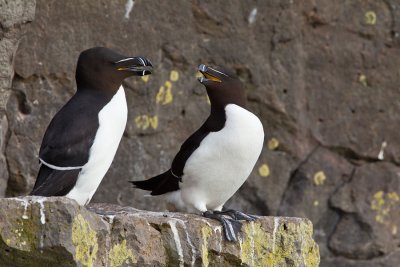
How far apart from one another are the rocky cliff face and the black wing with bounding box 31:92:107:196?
2.60ft

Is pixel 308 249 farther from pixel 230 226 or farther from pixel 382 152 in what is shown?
pixel 382 152

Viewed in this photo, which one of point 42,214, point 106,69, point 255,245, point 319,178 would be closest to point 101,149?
point 106,69

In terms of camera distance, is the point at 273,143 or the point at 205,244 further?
the point at 273,143

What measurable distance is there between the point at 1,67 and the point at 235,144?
114cm

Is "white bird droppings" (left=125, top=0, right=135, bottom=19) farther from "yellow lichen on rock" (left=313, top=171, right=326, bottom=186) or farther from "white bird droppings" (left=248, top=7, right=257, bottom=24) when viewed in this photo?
"yellow lichen on rock" (left=313, top=171, right=326, bottom=186)

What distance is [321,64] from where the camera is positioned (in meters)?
6.52

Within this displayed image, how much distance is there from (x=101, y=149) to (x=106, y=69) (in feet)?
1.27

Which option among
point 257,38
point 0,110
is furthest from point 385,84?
point 0,110

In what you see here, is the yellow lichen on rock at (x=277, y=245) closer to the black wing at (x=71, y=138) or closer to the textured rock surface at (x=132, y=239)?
the textured rock surface at (x=132, y=239)

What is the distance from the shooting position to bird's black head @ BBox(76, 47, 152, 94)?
4742 millimetres

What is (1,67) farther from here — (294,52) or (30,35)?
(294,52)

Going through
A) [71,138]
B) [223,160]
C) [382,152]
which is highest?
[71,138]

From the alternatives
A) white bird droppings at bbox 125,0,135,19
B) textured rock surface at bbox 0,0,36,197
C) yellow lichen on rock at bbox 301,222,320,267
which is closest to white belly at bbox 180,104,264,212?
yellow lichen on rock at bbox 301,222,320,267

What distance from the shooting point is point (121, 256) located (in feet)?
12.5
